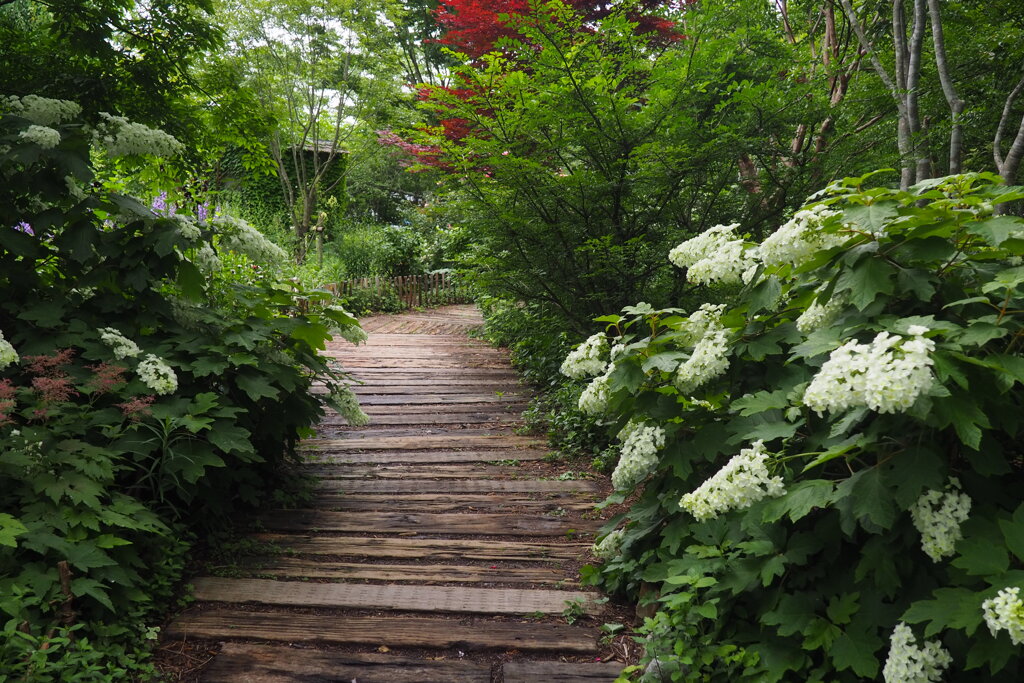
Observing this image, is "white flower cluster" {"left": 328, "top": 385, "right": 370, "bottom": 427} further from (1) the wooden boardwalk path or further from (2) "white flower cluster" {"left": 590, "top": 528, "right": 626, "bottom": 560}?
(2) "white flower cluster" {"left": 590, "top": 528, "right": 626, "bottom": 560}

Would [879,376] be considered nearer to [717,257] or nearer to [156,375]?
[717,257]

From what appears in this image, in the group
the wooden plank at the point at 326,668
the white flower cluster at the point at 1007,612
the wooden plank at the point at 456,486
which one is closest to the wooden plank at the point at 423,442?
the wooden plank at the point at 456,486

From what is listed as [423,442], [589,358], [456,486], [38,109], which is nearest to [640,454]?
→ [589,358]

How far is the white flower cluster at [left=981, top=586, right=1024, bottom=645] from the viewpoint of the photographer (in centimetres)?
133

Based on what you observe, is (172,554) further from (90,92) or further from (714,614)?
(90,92)

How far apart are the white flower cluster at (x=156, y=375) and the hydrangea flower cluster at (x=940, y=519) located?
2559mm

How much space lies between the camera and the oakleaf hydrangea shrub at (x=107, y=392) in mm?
2246

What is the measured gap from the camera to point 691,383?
7.28 feet

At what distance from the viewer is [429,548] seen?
3.32 metres

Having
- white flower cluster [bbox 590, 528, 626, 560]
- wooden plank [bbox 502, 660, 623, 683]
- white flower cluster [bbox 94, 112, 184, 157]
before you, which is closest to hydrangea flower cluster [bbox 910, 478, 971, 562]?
wooden plank [bbox 502, 660, 623, 683]

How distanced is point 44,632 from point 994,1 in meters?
5.90

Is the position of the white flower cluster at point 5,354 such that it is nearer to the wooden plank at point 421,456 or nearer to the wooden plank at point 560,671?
the wooden plank at point 560,671

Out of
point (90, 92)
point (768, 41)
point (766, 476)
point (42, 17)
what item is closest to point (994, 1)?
point (768, 41)

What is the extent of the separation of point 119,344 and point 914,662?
2875 mm
